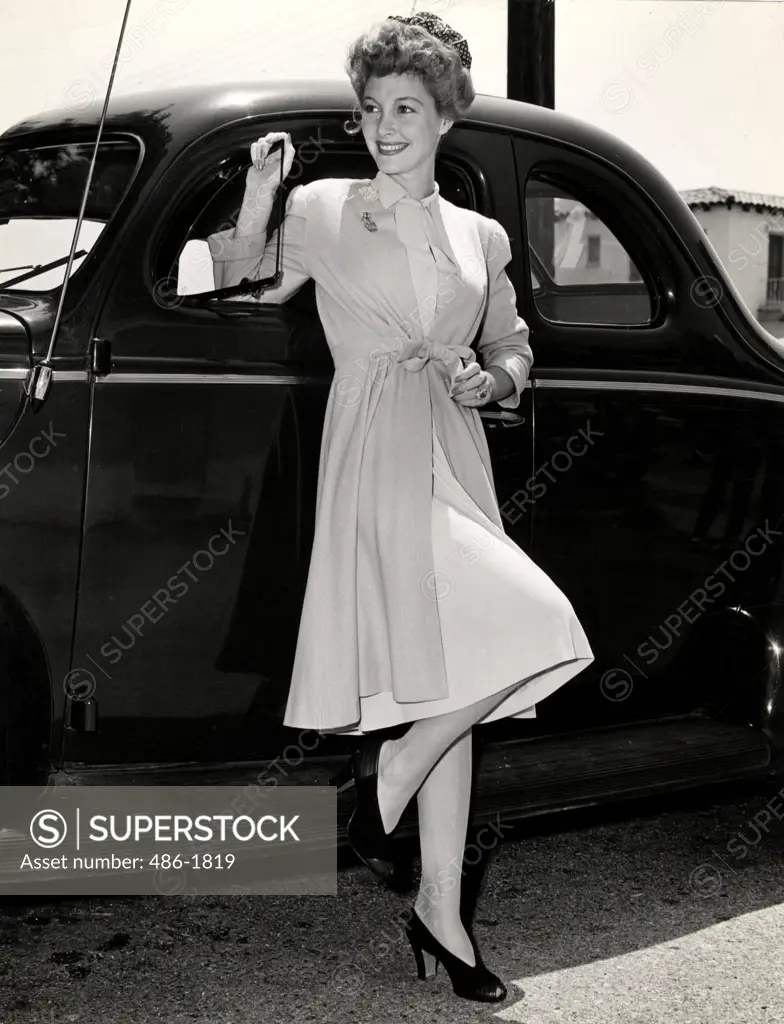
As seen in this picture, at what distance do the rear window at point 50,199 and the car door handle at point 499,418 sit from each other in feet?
3.42

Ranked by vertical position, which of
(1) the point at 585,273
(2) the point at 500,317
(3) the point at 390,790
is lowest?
(3) the point at 390,790

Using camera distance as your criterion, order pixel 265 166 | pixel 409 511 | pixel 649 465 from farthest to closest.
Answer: pixel 649 465
pixel 265 166
pixel 409 511

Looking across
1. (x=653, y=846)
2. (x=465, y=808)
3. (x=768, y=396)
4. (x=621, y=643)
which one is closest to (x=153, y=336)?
(x=465, y=808)

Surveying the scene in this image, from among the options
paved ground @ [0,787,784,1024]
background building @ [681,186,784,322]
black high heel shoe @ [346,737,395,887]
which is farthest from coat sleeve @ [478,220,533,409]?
background building @ [681,186,784,322]

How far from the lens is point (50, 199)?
138 inches

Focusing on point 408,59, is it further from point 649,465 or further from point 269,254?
point 649,465

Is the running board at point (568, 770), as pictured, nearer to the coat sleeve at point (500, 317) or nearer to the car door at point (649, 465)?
the car door at point (649, 465)

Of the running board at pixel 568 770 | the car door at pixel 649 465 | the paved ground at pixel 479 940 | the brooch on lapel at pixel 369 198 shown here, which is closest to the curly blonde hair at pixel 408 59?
the brooch on lapel at pixel 369 198

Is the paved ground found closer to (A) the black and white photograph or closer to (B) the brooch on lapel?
(A) the black and white photograph

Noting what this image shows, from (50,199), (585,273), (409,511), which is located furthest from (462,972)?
(585,273)

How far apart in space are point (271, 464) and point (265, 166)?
2.29ft

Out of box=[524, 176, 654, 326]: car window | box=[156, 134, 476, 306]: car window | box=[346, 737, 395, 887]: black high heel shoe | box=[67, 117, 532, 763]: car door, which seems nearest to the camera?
box=[346, 737, 395, 887]: black high heel shoe

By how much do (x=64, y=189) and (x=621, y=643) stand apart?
1956 millimetres

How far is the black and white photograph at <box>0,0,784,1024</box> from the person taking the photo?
2.99 meters
